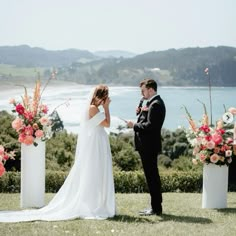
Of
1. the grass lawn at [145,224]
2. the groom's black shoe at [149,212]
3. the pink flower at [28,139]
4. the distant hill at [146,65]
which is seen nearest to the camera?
the grass lawn at [145,224]

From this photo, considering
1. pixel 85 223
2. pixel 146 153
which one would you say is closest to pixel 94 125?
pixel 146 153

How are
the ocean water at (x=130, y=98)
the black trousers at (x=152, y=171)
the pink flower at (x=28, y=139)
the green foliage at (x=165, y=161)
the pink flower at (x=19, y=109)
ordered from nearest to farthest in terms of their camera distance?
1. the black trousers at (x=152, y=171)
2. the pink flower at (x=28, y=139)
3. the pink flower at (x=19, y=109)
4. the ocean water at (x=130, y=98)
5. the green foliage at (x=165, y=161)

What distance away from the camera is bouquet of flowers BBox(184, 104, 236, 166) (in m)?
8.65

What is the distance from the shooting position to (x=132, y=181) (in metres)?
11.2

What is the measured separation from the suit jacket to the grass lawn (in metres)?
1.01

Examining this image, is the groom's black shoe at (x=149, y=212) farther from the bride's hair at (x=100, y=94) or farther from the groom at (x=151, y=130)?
the bride's hair at (x=100, y=94)

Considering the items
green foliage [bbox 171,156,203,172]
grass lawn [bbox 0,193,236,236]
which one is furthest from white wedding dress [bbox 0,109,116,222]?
green foliage [bbox 171,156,203,172]

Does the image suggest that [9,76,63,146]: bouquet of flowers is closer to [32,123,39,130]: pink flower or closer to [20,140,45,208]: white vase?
[32,123,39,130]: pink flower

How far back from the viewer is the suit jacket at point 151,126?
7605 mm

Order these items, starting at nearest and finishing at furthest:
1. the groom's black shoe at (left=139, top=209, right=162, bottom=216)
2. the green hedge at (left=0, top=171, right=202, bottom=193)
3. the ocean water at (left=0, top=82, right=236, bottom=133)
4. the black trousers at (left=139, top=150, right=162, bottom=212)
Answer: the black trousers at (left=139, top=150, right=162, bottom=212) < the groom's black shoe at (left=139, top=209, right=162, bottom=216) < the green hedge at (left=0, top=171, right=202, bottom=193) < the ocean water at (left=0, top=82, right=236, bottom=133)

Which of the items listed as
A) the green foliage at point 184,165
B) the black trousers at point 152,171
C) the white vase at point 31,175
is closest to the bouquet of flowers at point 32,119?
the white vase at point 31,175

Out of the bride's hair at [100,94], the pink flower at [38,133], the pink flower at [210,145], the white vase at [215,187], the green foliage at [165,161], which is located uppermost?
the bride's hair at [100,94]

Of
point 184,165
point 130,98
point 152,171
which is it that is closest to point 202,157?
point 152,171

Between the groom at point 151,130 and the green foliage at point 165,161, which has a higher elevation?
the groom at point 151,130
